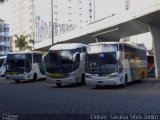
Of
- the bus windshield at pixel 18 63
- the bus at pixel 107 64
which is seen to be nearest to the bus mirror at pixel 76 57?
the bus at pixel 107 64

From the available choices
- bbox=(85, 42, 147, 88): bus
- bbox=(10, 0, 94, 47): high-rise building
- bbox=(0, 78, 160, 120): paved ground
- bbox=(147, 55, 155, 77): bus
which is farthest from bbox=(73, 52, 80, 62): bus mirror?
bbox=(10, 0, 94, 47): high-rise building

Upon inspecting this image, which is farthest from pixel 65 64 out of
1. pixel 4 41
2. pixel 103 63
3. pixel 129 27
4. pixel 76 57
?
pixel 4 41

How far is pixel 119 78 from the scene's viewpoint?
27.0 metres

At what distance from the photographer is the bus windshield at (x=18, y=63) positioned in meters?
38.1

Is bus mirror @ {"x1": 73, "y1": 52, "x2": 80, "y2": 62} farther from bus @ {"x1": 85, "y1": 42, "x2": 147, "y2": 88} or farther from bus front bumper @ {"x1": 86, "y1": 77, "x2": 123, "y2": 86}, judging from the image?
bus front bumper @ {"x1": 86, "y1": 77, "x2": 123, "y2": 86}

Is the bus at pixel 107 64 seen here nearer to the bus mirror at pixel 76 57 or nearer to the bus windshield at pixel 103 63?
the bus windshield at pixel 103 63

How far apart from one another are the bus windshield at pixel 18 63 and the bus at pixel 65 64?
25.6 ft

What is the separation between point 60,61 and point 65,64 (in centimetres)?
49

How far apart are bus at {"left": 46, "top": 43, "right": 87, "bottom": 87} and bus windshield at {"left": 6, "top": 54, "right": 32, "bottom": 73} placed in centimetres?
779

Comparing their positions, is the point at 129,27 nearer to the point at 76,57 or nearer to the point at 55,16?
the point at 76,57

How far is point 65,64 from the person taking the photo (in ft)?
99.0

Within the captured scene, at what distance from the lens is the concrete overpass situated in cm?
3996

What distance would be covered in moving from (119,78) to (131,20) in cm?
1851

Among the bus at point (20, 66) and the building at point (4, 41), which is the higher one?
the building at point (4, 41)
